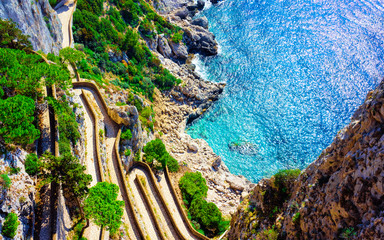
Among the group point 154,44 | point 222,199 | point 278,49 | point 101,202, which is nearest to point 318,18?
point 278,49

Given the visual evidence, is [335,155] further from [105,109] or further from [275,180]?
[105,109]

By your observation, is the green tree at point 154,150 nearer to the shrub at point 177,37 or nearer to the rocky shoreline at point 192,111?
the rocky shoreline at point 192,111

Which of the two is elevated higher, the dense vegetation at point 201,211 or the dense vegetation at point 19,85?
the dense vegetation at point 19,85

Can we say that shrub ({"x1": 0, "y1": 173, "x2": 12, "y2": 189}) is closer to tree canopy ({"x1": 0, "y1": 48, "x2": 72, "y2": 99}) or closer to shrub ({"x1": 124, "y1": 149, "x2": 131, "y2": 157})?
tree canopy ({"x1": 0, "y1": 48, "x2": 72, "y2": 99})

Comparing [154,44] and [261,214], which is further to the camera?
[154,44]

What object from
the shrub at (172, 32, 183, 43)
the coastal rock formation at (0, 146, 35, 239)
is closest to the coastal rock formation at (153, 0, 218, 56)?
the shrub at (172, 32, 183, 43)

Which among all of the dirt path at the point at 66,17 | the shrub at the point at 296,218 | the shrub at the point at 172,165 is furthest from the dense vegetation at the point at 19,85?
the shrub at the point at 296,218
